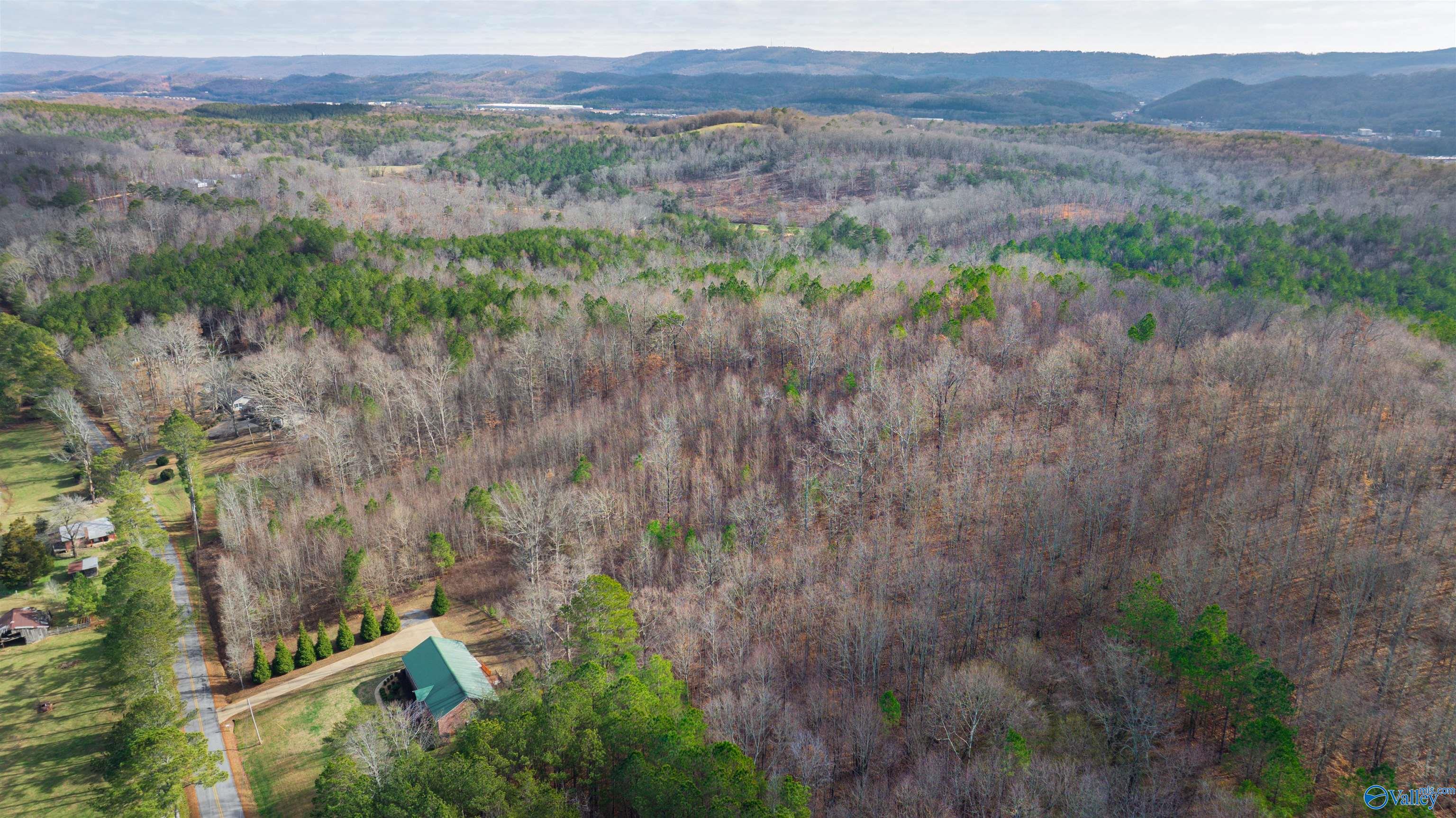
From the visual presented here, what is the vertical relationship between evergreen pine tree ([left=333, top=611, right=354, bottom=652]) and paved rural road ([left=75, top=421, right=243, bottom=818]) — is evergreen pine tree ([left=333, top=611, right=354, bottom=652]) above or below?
above

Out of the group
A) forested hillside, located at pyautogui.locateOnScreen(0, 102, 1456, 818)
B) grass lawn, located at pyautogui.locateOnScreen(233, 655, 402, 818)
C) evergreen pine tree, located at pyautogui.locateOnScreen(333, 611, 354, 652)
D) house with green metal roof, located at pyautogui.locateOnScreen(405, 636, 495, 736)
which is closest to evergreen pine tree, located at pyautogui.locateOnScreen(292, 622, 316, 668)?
forested hillside, located at pyautogui.locateOnScreen(0, 102, 1456, 818)

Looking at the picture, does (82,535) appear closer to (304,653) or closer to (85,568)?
(85,568)

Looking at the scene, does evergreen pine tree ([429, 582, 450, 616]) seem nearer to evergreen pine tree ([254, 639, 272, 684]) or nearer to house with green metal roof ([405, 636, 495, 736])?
house with green metal roof ([405, 636, 495, 736])

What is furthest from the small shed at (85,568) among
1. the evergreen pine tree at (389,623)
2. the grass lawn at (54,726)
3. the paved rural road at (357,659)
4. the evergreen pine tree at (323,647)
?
the evergreen pine tree at (389,623)

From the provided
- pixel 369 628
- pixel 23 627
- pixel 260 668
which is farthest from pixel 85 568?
pixel 369 628

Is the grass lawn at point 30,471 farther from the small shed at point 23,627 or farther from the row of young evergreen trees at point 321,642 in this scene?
the row of young evergreen trees at point 321,642

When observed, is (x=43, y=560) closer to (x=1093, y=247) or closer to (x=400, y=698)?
(x=400, y=698)
